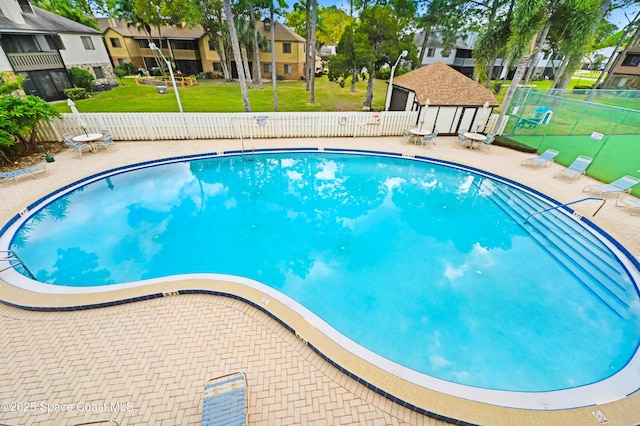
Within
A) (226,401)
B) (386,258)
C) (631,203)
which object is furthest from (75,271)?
(631,203)

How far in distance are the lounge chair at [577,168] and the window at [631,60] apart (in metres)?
33.4

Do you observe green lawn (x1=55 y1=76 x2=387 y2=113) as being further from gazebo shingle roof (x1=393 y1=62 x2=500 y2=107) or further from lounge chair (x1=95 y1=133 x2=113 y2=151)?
lounge chair (x1=95 y1=133 x2=113 y2=151)

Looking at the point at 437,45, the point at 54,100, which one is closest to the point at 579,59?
the point at 437,45

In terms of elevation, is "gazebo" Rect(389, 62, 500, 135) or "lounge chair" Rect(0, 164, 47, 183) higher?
"gazebo" Rect(389, 62, 500, 135)

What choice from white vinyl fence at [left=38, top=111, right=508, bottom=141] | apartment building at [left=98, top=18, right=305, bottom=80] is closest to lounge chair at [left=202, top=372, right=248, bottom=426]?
white vinyl fence at [left=38, top=111, right=508, bottom=141]

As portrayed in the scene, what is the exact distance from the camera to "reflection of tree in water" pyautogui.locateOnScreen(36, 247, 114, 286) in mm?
6984

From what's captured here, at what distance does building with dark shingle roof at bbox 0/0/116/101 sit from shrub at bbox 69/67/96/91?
0.40 meters

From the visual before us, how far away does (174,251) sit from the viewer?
8.15 meters

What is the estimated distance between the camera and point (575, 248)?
8734mm

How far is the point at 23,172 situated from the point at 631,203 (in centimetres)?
2276

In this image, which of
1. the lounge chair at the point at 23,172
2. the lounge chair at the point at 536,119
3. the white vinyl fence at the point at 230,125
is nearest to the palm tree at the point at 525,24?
the lounge chair at the point at 536,119

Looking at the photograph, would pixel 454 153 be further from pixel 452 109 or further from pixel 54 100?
pixel 54 100

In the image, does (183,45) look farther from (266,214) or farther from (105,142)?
(266,214)

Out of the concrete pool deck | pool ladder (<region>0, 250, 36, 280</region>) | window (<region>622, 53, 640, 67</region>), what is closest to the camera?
the concrete pool deck
